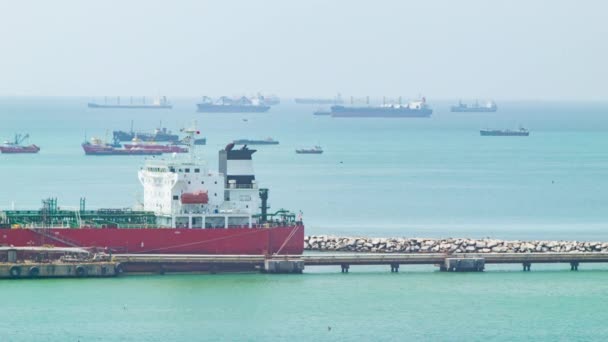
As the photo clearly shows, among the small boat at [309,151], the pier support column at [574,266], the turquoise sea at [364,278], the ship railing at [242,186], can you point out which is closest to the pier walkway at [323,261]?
the pier support column at [574,266]

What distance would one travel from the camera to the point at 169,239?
5909 centimetres

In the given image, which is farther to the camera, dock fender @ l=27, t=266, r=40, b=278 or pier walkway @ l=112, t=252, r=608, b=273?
pier walkway @ l=112, t=252, r=608, b=273

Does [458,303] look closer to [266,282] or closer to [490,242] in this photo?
Answer: [266,282]

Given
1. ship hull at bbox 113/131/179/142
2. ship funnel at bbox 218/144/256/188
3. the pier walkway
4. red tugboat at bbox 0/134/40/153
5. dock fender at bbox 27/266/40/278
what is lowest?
dock fender at bbox 27/266/40/278

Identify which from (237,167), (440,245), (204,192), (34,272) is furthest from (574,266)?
(34,272)

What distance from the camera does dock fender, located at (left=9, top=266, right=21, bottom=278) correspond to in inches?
2206

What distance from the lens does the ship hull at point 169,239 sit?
191ft

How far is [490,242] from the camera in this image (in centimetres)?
6812

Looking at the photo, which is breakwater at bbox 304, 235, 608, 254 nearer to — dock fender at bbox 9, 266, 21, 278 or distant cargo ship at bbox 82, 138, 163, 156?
dock fender at bbox 9, 266, 21, 278

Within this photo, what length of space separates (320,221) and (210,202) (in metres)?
21.4

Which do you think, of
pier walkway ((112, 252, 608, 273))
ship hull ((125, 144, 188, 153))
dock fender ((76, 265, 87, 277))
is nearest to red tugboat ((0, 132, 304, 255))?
pier walkway ((112, 252, 608, 273))

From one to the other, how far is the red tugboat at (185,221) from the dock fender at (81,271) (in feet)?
6.06

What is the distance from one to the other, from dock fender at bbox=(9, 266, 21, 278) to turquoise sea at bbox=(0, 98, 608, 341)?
21.1 inches

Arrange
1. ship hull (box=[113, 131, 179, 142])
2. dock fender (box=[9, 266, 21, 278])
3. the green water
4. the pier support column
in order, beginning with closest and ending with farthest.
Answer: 1. the green water
2. dock fender (box=[9, 266, 21, 278])
3. the pier support column
4. ship hull (box=[113, 131, 179, 142])
